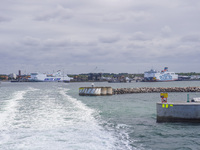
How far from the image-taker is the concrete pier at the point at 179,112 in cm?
2030

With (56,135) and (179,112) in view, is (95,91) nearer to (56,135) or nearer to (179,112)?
(179,112)

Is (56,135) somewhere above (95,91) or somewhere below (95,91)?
below

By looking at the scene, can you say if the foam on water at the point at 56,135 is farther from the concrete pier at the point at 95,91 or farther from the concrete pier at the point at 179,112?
the concrete pier at the point at 95,91

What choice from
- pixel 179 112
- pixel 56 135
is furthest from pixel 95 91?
pixel 56 135

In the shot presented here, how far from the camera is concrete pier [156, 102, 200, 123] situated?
20297 mm

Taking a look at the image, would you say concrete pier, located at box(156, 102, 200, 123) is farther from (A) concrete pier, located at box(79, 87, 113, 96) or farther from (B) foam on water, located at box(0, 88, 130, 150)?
(A) concrete pier, located at box(79, 87, 113, 96)

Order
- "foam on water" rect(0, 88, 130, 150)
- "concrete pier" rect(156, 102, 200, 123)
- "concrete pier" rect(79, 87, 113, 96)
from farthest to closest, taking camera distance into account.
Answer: "concrete pier" rect(79, 87, 113, 96) < "concrete pier" rect(156, 102, 200, 123) < "foam on water" rect(0, 88, 130, 150)

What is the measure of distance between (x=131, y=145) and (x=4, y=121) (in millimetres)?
12370

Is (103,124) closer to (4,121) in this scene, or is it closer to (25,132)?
(25,132)

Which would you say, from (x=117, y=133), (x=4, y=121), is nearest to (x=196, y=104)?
(x=117, y=133)

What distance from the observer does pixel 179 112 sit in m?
20.7

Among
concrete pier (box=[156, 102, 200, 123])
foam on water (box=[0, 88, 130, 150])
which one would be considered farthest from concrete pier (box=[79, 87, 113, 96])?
concrete pier (box=[156, 102, 200, 123])

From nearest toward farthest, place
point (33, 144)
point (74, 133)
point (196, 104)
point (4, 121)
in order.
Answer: point (33, 144) → point (74, 133) → point (196, 104) → point (4, 121)

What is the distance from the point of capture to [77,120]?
2264 cm
